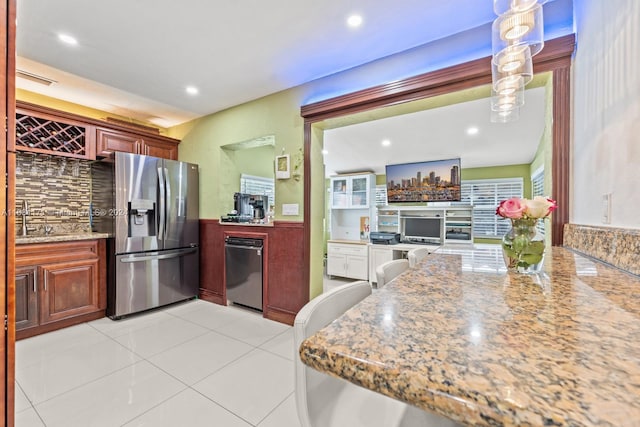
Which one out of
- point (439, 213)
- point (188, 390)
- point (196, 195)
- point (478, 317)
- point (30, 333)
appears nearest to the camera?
point (478, 317)

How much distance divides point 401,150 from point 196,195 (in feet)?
10.6

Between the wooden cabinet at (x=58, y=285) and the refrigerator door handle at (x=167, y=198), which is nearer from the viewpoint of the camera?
the wooden cabinet at (x=58, y=285)

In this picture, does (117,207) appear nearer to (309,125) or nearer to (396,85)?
(309,125)

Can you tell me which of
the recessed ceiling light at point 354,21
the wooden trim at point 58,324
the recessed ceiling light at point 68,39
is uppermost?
the recessed ceiling light at point 354,21

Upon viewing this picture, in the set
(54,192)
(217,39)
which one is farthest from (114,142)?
(217,39)

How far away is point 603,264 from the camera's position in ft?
3.40

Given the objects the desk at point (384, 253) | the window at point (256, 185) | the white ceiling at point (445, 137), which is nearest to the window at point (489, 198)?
the white ceiling at point (445, 137)

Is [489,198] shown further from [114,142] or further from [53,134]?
[53,134]

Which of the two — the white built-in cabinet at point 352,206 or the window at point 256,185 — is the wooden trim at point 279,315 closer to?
the window at point 256,185

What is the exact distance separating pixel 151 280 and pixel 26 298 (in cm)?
97

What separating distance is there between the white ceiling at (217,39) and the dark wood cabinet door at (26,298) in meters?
1.88

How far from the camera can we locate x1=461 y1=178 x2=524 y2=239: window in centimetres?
502

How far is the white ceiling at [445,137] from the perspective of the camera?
2.87m

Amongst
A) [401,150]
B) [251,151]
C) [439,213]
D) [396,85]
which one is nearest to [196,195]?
[251,151]
